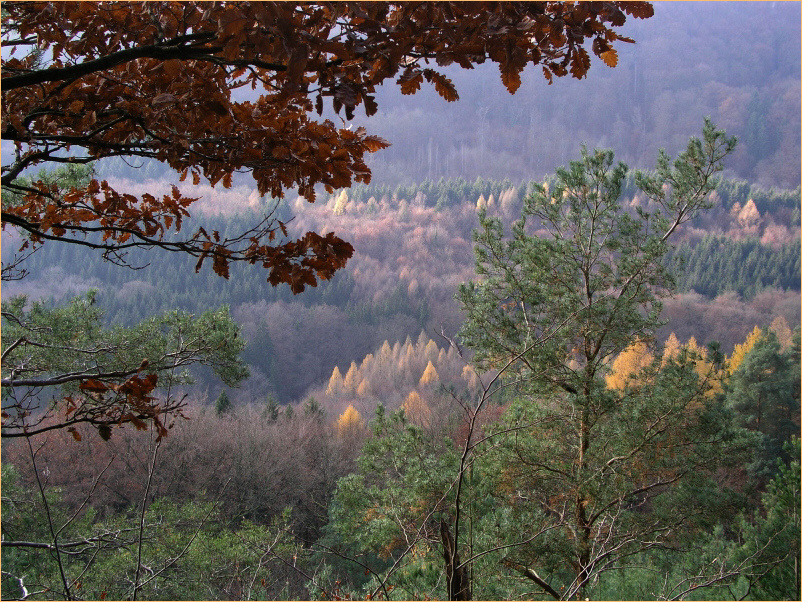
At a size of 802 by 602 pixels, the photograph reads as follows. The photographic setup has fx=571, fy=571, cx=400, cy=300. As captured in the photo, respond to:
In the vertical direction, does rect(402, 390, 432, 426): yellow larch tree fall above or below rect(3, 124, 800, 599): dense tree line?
below

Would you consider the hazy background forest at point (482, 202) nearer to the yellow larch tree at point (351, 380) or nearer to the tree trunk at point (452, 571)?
the yellow larch tree at point (351, 380)

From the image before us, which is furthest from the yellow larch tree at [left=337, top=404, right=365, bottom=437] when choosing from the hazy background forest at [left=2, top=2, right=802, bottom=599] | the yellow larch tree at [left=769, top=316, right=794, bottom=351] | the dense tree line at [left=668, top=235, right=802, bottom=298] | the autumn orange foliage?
the autumn orange foliage

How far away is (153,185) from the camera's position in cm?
2748

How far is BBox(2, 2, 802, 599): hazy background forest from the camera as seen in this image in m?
13.5

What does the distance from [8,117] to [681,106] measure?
49512mm

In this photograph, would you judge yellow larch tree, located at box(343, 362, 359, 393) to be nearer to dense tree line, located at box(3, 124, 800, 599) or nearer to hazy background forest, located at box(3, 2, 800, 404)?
hazy background forest, located at box(3, 2, 800, 404)

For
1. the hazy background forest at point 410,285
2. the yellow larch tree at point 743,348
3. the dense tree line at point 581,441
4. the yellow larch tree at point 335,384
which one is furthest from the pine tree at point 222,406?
the yellow larch tree at point 743,348

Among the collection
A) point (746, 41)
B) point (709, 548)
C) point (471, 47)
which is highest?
point (746, 41)

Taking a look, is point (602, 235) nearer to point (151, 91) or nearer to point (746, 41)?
point (151, 91)

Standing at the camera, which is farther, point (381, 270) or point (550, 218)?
point (381, 270)

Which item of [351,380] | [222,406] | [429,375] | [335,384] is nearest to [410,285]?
[429,375]

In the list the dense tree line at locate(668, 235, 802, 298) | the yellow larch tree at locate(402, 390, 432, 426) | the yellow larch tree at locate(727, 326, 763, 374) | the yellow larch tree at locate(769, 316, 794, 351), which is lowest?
the yellow larch tree at locate(402, 390, 432, 426)

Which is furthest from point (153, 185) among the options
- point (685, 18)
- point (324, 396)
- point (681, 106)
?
point (681, 106)

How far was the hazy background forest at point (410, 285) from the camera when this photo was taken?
530 inches
